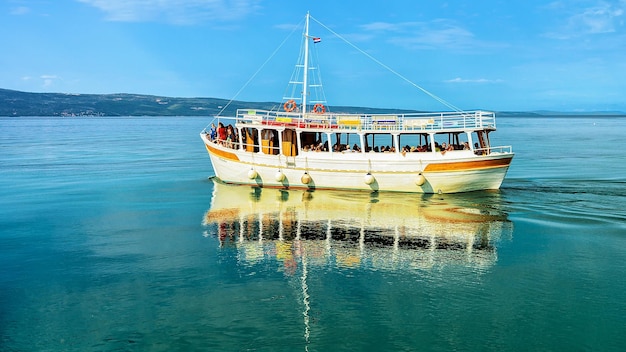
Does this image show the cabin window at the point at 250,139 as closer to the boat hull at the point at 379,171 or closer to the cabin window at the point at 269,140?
the boat hull at the point at 379,171

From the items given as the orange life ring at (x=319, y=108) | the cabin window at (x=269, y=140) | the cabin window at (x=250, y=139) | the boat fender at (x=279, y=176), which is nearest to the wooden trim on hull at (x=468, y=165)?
the orange life ring at (x=319, y=108)

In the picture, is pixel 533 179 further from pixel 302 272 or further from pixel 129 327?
pixel 129 327

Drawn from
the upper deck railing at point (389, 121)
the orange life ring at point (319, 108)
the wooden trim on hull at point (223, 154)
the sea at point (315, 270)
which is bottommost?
the sea at point (315, 270)

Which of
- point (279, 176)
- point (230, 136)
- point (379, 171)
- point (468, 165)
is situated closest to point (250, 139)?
point (230, 136)

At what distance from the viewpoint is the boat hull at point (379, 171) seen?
37.6 m

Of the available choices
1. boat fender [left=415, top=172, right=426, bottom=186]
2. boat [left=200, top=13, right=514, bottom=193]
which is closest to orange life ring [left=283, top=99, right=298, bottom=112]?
boat [left=200, top=13, right=514, bottom=193]

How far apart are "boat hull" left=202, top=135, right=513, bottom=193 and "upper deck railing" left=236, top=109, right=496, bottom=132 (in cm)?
220

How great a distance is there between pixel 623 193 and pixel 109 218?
34.1 m

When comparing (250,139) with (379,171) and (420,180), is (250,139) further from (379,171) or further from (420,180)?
(420,180)

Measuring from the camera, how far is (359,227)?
3027cm

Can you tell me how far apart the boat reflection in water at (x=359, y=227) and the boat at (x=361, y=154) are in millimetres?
897

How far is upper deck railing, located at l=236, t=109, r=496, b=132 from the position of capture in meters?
38.3

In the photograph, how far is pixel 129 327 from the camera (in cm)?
1728

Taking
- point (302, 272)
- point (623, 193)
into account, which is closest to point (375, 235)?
point (302, 272)
